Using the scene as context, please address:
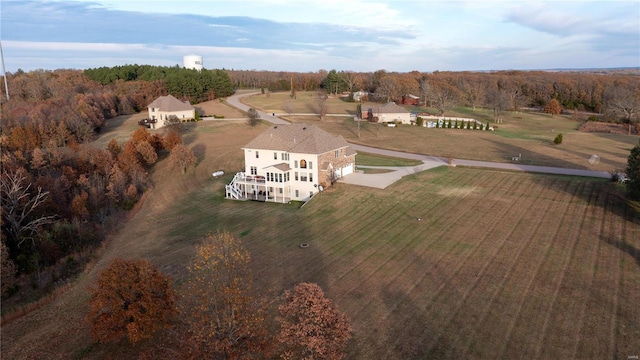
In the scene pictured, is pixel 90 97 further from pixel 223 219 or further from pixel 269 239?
pixel 269 239

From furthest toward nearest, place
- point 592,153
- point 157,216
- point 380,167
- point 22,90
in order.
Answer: point 22,90 → point 592,153 → point 380,167 → point 157,216

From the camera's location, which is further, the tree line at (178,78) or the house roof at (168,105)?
the tree line at (178,78)

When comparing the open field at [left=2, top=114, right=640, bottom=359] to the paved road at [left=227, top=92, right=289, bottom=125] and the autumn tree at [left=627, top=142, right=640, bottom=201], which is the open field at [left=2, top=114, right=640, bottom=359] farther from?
the paved road at [left=227, top=92, right=289, bottom=125]

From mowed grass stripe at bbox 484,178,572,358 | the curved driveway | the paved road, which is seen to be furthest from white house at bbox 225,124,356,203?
the paved road

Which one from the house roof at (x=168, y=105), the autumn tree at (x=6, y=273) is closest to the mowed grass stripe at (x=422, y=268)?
the autumn tree at (x=6, y=273)

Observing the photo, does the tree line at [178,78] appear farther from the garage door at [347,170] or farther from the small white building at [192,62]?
the garage door at [347,170]

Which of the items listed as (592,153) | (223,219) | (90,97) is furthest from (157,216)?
(90,97)
